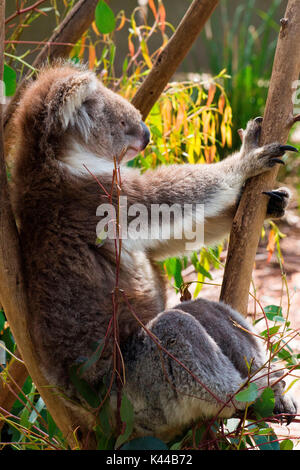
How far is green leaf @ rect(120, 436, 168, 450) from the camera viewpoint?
1555 millimetres

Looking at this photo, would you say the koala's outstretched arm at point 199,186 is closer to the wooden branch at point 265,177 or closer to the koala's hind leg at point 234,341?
the wooden branch at point 265,177

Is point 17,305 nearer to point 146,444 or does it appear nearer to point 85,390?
point 85,390

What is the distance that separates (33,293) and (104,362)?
1.01 ft

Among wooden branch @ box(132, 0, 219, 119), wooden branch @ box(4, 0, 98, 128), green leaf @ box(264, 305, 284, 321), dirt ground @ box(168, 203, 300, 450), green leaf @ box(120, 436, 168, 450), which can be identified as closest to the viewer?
green leaf @ box(120, 436, 168, 450)

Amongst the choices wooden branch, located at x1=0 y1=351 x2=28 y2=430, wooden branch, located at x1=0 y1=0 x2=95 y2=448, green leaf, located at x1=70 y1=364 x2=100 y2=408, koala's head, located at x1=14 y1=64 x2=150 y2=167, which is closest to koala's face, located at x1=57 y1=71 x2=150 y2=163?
koala's head, located at x1=14 y1=64 x2=150 y2=167

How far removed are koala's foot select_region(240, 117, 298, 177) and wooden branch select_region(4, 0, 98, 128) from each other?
0.92 meters

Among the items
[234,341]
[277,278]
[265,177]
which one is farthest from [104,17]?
[277,278]

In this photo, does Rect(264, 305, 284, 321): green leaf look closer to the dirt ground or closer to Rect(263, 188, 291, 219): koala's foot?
Rect(263, 188, 291, 219): koala's foot

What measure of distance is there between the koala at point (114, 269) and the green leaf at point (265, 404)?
0.07 m

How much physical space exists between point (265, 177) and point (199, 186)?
228 mm

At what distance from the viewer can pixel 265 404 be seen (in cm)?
A: 157

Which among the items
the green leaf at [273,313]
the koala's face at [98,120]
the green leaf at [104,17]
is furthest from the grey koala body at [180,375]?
the green leaf at [104,17]
